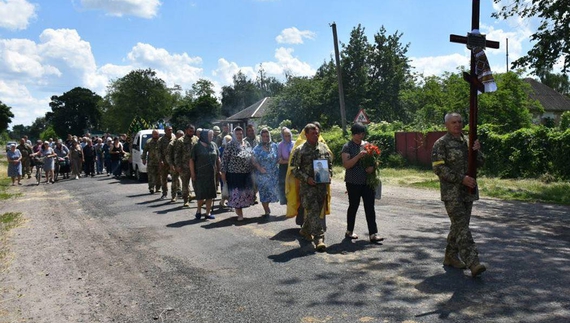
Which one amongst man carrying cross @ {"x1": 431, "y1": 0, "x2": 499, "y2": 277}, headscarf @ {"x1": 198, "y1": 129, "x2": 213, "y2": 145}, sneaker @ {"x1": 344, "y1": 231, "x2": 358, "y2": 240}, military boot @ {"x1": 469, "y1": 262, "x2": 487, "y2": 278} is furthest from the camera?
headscarf @ {"x1": 198, "y1": 129, "x2": 213, "y2": 145}

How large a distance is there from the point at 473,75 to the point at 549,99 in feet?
194

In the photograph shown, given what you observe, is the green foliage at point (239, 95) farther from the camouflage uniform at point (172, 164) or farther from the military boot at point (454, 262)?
Result: the military boot at point (454, 262)

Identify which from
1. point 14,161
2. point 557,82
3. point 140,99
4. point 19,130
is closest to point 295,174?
point 14,161

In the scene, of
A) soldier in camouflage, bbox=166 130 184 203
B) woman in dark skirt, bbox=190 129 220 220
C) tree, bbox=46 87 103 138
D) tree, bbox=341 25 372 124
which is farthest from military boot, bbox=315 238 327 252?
tree, bbox=46 87 103 138

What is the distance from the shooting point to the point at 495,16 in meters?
18.0

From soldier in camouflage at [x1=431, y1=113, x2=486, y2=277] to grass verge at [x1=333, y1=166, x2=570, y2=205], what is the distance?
28.1ft

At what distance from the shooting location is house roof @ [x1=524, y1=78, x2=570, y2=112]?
56.4 meters

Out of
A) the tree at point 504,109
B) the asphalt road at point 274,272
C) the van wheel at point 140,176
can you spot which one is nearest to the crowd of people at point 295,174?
the asphalt road at point 274,272

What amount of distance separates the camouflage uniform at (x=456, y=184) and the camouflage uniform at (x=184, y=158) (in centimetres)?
722

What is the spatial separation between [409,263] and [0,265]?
5738 mm

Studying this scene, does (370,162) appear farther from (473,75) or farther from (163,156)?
(163,156)

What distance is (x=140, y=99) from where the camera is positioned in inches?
3538

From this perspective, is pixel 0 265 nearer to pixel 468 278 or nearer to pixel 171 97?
pixel 468 278

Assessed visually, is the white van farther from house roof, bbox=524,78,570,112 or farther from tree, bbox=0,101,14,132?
tree, bbox=0,101,14,132
